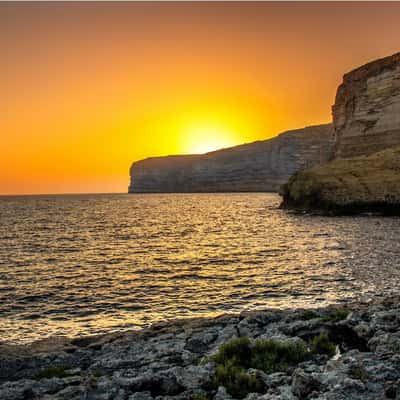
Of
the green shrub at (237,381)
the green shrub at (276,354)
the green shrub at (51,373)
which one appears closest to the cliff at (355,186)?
the green shrub at (276,354)

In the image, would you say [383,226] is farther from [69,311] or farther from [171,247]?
[69,311]

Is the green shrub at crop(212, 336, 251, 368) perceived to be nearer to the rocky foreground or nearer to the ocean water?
the rocky foreground

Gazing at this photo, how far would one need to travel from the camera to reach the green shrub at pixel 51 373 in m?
10.2

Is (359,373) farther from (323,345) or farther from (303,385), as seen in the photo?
(323,345)

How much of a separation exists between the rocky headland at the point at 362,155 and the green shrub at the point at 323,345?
53987 millimetres

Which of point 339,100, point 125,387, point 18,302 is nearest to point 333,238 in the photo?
point 18,302

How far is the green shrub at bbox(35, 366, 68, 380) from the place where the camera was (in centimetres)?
1017

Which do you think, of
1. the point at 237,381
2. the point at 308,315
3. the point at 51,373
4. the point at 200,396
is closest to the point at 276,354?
the point at 237,381

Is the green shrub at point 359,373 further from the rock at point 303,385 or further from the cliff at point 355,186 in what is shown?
the cliff at point 355,186

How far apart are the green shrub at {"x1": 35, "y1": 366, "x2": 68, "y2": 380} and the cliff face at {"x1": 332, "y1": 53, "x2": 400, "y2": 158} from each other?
311 feet

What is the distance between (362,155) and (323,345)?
89743 mm

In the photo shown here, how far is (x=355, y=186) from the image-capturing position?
62.2 meters

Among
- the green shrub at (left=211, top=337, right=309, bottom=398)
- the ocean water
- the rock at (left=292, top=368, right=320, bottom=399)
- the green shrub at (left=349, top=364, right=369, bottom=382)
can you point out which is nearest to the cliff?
the ocean water

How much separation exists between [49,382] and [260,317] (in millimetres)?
6928
